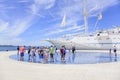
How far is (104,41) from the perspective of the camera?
59.7 m

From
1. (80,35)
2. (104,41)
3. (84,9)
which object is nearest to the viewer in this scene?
(84,9)

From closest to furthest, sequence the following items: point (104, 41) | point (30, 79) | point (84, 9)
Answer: point (30, 79), point (84, 9), point (104, 41)

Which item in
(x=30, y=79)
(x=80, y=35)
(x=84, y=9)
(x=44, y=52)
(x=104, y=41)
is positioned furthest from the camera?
(x=80, y=35)

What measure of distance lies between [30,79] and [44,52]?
10.4 metres

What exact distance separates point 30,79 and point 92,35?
55.5m

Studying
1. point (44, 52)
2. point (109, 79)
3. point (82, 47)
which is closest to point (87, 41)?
point (82, 47)

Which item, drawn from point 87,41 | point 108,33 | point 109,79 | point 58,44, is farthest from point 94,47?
point 109,79

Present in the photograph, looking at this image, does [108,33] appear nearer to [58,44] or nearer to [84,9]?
[84,9]

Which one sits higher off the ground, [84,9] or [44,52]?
[84,9]

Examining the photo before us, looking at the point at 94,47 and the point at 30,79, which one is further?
the point at 94,47

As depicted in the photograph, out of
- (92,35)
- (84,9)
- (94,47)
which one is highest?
(84,9)

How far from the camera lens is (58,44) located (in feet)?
213

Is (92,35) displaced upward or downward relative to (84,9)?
downward

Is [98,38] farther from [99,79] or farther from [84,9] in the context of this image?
[99,79]
